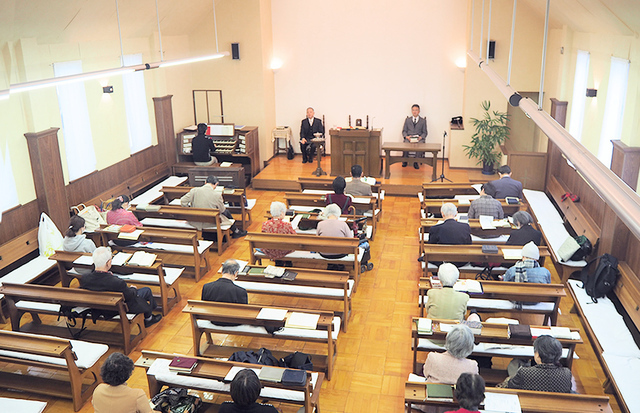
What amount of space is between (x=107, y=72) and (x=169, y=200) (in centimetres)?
382

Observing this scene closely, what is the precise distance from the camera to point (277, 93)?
13141mm

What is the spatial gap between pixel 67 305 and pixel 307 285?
102 inches

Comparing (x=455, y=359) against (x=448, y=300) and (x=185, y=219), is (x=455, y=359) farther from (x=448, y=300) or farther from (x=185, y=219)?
(x=185, y=219)

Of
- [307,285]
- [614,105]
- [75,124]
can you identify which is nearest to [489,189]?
[614,105]

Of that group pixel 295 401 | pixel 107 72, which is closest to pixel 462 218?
pixel 295 401

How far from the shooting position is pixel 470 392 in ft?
11.4

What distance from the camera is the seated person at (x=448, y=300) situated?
513 centimetres

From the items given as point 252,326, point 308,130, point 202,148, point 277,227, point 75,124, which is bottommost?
point 252,326

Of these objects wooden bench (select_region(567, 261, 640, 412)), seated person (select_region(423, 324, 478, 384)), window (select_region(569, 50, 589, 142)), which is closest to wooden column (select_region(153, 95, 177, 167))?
window (select_region(569, 50, 589, 142))

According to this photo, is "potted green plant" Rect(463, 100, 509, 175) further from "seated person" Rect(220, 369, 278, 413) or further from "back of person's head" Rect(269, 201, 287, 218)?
"seated person" Rect(220, 369, 278, 413)

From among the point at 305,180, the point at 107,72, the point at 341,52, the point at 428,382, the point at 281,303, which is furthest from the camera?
the point at 341,52

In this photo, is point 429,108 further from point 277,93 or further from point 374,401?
point 374,401

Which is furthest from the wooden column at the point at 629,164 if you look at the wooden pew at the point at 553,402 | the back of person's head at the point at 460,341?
the back of person's head at the point at 460,341

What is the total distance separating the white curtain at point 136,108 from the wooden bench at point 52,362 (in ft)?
19.3
